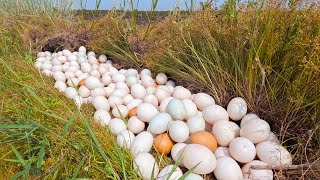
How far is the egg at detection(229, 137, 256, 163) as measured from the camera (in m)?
1.47

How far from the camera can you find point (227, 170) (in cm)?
140

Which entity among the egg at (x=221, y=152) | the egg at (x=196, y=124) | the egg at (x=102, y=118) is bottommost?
the egg at (x=221, y=152)

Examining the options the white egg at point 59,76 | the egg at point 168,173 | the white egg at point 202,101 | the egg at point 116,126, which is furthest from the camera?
the white egg at point 59,76

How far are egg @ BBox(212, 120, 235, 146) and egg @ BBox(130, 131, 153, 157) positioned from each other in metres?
0.35

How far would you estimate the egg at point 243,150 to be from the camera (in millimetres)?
1471

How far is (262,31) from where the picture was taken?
5.66 feet

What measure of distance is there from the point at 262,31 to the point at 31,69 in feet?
6.30

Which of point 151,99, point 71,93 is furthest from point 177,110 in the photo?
point 71,93

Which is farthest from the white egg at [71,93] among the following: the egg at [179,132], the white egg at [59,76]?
the egg at [179,132]

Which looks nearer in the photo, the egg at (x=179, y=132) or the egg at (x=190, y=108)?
the egg at (x=179, y=132)

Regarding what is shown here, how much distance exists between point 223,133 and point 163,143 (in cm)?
31

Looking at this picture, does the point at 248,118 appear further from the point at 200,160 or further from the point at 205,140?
the point at 200,160

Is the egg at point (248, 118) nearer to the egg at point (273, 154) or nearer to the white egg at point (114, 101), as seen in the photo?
the egg at point (273, 154)

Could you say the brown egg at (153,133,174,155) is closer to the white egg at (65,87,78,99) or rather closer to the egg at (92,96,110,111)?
the egg at (92,96,110,111)
